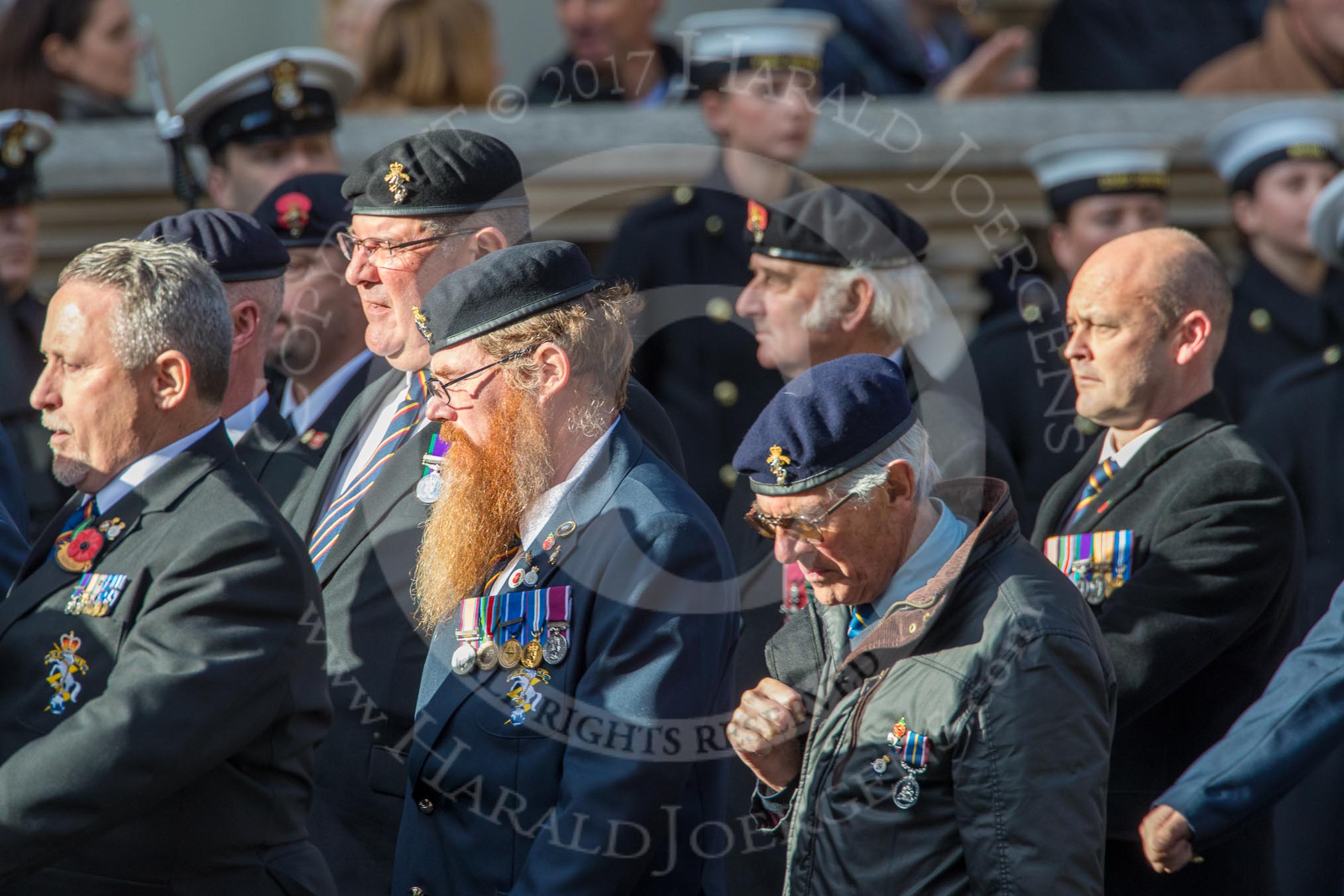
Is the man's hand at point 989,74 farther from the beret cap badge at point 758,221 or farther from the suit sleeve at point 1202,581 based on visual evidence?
the suit sleeve at point 1202,581

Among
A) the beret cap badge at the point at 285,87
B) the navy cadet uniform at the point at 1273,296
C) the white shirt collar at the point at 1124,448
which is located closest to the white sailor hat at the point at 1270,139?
the navy cadet uniform at the point at 1273,296

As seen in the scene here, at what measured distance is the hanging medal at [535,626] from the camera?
10.8 feet

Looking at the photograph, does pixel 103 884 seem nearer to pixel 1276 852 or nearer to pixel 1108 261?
pixel 1108 261

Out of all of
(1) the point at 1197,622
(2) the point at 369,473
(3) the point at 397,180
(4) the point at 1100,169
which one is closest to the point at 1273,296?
Result: (4) the point at 1100,169

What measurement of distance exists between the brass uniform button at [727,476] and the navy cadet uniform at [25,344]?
1.89 metres

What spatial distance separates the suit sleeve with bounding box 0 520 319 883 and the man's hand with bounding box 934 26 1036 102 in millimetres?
4665

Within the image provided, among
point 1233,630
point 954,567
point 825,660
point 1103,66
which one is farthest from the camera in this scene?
point 1103,66

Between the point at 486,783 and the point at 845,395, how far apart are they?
91 centimetres

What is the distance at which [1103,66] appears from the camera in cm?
858

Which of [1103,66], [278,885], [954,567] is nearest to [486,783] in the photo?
[278,885]

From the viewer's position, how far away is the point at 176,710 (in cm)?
305

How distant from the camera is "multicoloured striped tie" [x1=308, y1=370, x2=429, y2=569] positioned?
3.93m

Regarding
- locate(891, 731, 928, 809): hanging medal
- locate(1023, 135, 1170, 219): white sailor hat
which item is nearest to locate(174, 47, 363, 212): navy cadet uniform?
locate(1023, 135, 1170, 219): white sailor hat

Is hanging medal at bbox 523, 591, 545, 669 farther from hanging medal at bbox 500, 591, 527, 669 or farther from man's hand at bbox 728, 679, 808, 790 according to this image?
man's hand at bbox 728, 679, 808, 790
